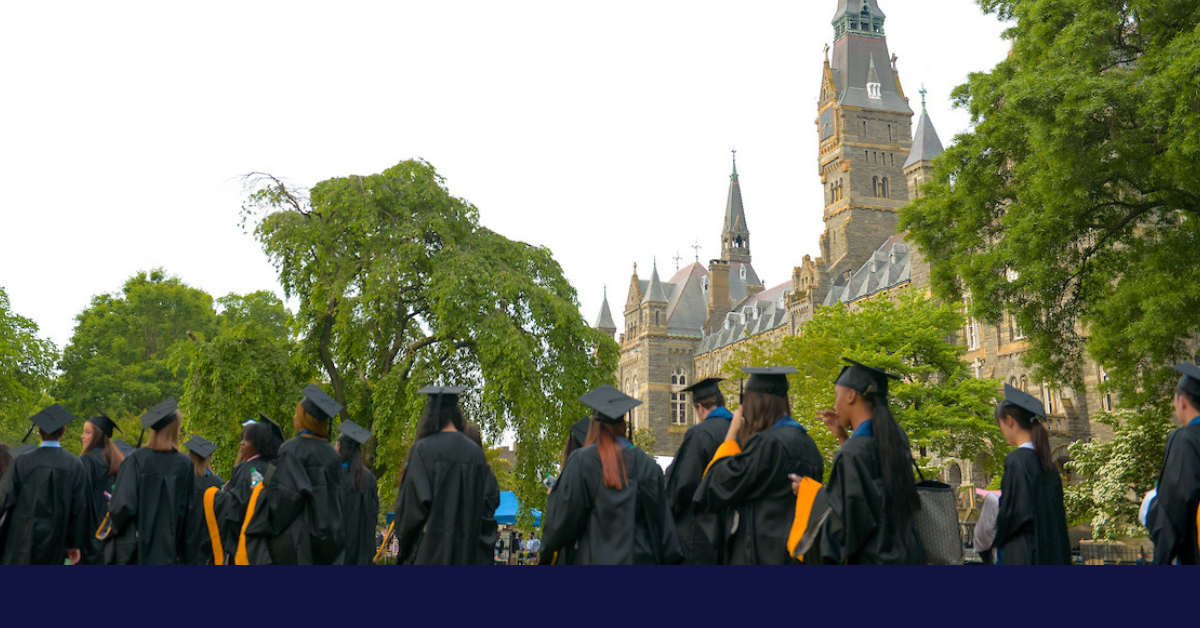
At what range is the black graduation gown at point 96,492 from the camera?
7793 mm

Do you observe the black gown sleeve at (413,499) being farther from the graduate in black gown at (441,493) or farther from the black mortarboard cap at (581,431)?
the black mortarboard cap at (581,431)

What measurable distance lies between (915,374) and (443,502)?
24.7 m

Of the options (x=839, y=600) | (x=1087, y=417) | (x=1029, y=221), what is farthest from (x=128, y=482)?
→ (x=1087, y=417)

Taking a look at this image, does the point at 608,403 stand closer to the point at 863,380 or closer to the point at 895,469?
the point at 863,380

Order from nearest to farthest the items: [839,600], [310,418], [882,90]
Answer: [839,600] → [310,418] → [882,90]

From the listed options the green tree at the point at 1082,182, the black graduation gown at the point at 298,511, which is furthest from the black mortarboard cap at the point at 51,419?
the green tree at the point at 1082,182

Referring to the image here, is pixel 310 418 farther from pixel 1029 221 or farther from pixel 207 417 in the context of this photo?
pixel 1029 221

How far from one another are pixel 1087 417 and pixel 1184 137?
30.4 metres

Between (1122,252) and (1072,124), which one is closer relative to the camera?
(1072,124)

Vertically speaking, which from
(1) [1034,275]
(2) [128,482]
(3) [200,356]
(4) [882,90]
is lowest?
(2) [128,482]

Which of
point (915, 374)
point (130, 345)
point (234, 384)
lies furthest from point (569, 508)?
point (130, 345)

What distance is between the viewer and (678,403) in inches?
3393

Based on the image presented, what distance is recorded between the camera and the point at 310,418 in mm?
6512

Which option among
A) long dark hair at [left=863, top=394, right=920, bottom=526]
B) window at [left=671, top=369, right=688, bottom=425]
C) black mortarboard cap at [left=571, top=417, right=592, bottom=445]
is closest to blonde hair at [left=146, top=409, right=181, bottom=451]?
black mortarboard cap at [left=571, top=417, right=592, bottom=445]
